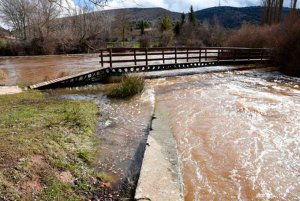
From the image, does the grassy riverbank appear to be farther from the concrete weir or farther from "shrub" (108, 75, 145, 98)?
"shrub" (108, 75, 145, 98)

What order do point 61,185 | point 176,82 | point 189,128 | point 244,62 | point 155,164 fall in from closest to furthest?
point 61,185
point 155,164
point 189,128
point 176,82
point 244,62

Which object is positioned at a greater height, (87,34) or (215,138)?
(87,34)

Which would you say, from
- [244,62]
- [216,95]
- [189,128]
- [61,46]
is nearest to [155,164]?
[189,128]

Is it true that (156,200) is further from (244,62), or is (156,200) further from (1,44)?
(1,44)

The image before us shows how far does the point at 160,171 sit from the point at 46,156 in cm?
174

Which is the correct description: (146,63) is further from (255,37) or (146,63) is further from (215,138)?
(255,37)

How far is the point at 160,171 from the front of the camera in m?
5.01

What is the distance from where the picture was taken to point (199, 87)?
14.1m

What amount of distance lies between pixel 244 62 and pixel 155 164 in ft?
62.9

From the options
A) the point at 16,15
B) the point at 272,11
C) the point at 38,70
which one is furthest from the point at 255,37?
Answer: the point at 16,15

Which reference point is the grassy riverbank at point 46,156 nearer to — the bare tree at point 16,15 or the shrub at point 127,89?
the shrub at point 127,89

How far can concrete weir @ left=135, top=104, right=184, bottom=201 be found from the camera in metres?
4.30

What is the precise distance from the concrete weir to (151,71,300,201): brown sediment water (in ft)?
0.74

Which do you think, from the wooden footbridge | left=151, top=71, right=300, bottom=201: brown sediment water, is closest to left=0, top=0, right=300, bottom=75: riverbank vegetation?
the wooden footbridge
